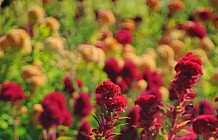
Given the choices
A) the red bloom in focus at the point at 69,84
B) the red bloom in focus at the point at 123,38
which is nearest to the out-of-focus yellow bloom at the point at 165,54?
the red bloom in focus at the point at 123,38

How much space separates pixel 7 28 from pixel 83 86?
1.14 metres

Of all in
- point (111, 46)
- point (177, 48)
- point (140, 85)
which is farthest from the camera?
point (177, 48)

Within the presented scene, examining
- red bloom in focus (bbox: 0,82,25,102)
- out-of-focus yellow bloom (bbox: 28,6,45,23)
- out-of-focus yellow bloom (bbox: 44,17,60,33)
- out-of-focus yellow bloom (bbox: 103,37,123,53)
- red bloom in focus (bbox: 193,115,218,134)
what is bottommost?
red bloom in focus (bbox: 193,115,218,134)

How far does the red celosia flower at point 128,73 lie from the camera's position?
11.8 ft

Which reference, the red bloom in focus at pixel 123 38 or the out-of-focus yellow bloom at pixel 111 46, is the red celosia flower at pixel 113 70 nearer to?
the out-of-focus yellow bloom at pixel 111 46

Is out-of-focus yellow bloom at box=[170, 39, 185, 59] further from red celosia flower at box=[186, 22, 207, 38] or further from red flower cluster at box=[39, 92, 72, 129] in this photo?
red flower cluster at box=[39, 92, 72, 129]

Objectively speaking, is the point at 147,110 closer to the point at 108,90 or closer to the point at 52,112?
the point at 108,90

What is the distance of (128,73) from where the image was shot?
361 cm

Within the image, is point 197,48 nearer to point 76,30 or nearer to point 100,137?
point 76,30

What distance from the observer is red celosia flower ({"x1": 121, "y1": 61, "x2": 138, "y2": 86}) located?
3.60m

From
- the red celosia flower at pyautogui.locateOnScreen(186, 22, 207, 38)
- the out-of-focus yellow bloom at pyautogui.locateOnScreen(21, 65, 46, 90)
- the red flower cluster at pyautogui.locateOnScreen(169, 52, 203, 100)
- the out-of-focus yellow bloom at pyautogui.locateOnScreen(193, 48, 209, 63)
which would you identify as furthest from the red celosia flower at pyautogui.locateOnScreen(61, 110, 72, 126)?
the red celosia flower at pyautogui.locateOnScreen(186, 22, 207, 38)

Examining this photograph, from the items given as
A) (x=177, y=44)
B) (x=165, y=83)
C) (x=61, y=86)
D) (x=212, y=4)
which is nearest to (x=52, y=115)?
(x=61, y=86)

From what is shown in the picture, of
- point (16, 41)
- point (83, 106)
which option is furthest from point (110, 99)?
point (16, 41)

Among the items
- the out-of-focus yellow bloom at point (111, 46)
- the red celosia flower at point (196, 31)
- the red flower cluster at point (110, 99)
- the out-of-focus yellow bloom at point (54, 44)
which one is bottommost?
the red flower cluster at point (110, 99)
